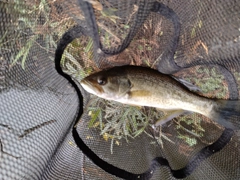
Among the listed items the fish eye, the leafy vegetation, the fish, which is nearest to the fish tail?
the fish

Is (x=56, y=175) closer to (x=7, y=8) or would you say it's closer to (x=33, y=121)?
(x=33, y=121)

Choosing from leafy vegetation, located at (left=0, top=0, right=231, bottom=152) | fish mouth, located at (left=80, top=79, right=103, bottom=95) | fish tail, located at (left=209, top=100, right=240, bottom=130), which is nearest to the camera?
fish mouth, located at (left=80, top=79, right=103, bottom=95)

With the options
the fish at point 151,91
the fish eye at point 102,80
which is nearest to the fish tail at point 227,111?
the fish at point 151,91

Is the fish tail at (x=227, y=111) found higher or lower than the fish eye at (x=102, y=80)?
lower

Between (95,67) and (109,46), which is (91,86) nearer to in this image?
(109,46)

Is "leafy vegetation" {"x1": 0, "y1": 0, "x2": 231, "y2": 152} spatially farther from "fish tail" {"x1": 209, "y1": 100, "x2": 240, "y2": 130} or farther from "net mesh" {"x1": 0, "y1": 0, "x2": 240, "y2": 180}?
"fish tail" {"x1": 209, "y1": 100, "x2": 240, "y2": 130}

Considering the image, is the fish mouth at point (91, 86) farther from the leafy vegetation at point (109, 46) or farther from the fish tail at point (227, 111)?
the fish tail at point (227, 111)

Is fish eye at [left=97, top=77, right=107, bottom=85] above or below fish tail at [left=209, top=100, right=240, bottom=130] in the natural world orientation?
above
